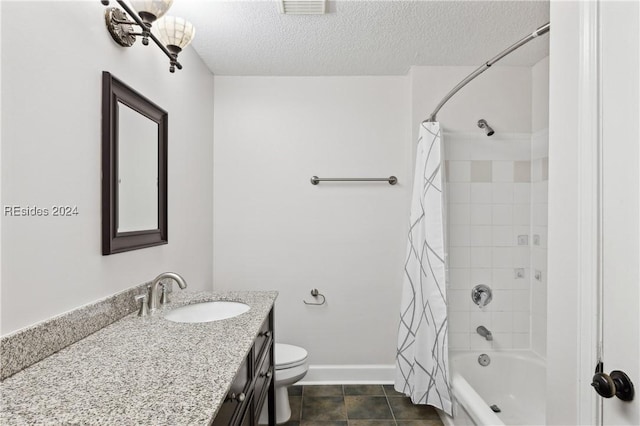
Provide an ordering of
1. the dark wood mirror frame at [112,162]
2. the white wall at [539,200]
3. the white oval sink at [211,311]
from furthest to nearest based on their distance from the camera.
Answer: the white wall at [539,200], the white oval sink at [211,311], the dark wood mirror frame at [112,162]

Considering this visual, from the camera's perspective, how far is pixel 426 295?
2168 millimetres

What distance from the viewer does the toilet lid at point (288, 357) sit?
2.05m

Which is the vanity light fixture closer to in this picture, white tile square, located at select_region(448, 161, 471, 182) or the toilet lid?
the toilet lid

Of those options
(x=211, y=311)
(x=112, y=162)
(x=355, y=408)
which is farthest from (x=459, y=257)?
(x=112, y=162)

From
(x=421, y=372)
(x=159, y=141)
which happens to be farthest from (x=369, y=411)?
(x=159, y=141)

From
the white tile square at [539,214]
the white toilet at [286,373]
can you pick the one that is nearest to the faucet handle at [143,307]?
the white toilet at [286,373]

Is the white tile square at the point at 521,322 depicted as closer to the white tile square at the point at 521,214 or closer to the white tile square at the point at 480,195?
the white tile square at the point at 521,214

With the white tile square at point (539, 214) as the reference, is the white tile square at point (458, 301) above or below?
below

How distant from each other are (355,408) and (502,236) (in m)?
1.56

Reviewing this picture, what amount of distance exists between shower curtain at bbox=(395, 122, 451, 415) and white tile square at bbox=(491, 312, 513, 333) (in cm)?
68

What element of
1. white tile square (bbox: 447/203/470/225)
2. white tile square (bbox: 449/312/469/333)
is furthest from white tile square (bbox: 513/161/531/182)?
white tile square (bbox: 449/312/469/333)

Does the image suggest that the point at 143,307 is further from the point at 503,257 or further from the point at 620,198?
the point at 503,257

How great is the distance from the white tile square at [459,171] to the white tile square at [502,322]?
0.99 metres

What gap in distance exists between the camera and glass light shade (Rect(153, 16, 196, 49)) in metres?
1.48
